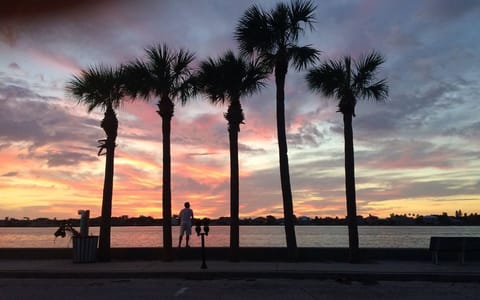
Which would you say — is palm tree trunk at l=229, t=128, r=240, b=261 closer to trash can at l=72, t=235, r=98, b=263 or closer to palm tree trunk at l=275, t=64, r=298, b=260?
palm tree trunk at l=275, t=64, r=298, b=260

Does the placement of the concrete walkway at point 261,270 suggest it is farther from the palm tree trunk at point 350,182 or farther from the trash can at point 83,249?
the palm tree trunk at point 350,182

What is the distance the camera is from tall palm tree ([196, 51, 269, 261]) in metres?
19.0

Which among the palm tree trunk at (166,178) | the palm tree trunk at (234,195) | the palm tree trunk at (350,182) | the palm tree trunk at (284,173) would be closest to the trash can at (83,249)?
the palm tree trunk at (166,178)

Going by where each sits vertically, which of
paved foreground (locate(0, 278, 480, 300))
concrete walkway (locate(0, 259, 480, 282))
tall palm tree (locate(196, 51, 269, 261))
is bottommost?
paved foreground (locate(0, 278, 480, 300))

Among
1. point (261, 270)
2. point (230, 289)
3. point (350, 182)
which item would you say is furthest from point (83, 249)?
point (350, 182)

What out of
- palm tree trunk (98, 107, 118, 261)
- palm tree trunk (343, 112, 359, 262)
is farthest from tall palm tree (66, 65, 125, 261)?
palm tree trunk (343, 112, 359, 262)

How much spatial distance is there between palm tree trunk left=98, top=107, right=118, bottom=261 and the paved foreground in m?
3.97

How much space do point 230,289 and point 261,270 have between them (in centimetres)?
245

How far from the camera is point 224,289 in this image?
1343cm

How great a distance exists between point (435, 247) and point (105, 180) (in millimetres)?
10743

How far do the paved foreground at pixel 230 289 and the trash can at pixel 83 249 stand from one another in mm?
3327

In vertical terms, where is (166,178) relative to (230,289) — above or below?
above

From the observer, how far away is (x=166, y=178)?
62.8 feet

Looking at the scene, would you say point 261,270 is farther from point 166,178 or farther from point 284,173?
point 166,178
